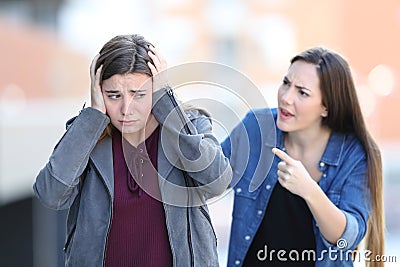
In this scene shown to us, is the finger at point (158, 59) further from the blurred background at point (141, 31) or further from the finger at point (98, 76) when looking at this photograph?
the blurred background at point (141, 31)

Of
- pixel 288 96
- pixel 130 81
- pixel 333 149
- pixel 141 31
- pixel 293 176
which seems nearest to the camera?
pixel 130 81

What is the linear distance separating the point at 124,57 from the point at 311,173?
621 millimetres

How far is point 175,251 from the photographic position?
1304mm

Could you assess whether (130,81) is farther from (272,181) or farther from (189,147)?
(272,181)

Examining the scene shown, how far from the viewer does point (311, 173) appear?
5.38 feet

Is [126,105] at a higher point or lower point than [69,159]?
higher

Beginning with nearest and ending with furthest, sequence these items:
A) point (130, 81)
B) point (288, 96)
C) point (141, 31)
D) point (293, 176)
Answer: point (130, 81) < point (293, 176) < point (288, 96) < point (141, 31)

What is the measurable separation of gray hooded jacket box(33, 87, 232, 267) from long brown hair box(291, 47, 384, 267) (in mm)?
368

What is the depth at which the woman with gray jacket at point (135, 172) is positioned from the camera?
4.20 ft

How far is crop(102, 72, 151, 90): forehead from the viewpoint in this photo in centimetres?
127

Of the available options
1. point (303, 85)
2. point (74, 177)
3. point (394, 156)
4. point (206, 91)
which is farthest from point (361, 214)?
point (394, 156)

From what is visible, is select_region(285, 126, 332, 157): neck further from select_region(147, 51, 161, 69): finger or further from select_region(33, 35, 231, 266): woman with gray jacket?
select_region(147, 51, 161, 69): finger

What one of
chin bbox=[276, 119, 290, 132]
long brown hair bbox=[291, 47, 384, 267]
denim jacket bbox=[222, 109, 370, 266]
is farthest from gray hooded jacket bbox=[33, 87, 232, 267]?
long brown hair bbox=[291, 47, 384, 267]

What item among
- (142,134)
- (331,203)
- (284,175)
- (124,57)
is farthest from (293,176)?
(124,57)
